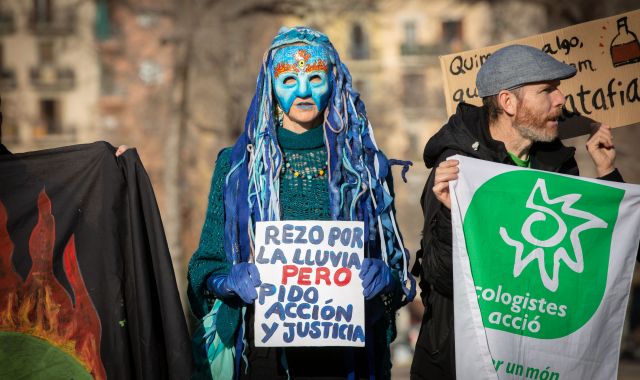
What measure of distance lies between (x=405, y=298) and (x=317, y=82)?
3.35 feet

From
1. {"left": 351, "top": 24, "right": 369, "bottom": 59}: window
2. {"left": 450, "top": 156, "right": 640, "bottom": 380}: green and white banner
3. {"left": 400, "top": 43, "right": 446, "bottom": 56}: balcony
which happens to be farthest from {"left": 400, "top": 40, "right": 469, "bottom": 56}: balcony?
{"left": 450, "top": 156, "right": 640, "bottom": 380}: green and white banner

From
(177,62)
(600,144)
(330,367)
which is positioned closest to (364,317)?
(330,367)

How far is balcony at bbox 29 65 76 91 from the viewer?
49.5 metres

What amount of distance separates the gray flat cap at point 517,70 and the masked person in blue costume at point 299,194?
0.58 metres

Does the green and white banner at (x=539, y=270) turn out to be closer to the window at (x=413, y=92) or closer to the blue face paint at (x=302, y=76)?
the blue face paint at (x=302, y=76)

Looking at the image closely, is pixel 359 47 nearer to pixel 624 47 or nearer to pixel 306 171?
pixel 624 47

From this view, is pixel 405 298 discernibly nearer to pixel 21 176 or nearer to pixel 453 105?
pixel 453 105

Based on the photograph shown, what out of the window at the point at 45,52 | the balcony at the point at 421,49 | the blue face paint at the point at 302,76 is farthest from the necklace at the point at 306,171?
the window at the point at 45,52

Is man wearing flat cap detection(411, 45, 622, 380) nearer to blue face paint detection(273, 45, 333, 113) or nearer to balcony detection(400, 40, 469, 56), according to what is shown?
blue face paint detection(273, 45, 333, 113)

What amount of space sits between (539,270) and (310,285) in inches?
37.6

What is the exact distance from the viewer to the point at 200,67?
26547 mm

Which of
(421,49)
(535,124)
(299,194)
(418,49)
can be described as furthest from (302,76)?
(418,49)

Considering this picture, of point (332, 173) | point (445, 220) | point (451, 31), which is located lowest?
point (445, 220)

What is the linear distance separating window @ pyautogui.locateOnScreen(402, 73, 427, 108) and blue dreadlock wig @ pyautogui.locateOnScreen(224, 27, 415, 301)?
105 feet
